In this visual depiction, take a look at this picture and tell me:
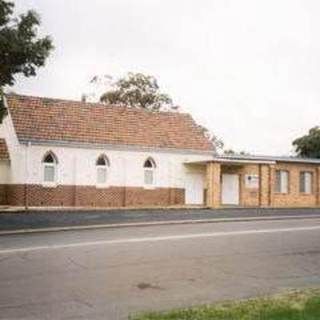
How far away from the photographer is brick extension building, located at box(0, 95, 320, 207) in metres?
43.0

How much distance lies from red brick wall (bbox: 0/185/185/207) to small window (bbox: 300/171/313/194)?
9432 mm

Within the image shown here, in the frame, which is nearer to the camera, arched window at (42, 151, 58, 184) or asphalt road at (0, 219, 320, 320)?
asphalt road at (0, 219, 320, 320)

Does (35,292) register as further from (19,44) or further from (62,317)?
(19,44)

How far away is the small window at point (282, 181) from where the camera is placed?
50.7 meters

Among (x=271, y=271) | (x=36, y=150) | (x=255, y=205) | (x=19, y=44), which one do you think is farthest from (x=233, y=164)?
(x=271, y=271)

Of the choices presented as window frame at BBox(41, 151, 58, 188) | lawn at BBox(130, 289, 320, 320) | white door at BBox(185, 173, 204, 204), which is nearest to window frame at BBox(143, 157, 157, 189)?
white door at BBox(185, 173, 204, 204)

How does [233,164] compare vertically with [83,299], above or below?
above

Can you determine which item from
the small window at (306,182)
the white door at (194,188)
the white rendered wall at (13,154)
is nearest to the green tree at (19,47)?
the white rendered wall at (13,154)

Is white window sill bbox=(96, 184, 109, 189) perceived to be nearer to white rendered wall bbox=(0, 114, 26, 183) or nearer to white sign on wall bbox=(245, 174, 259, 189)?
white rendered wall bbox=(0, 114, 26, 183)

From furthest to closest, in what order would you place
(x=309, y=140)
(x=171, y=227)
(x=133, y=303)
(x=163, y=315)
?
(x=309, y=140)
(x=171, y=227)
(x=133, y=303)
(x=163, y=315)

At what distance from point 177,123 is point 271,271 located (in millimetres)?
34284

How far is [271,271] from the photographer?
16.5 m

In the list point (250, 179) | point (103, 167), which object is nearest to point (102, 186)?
point (103, 167)

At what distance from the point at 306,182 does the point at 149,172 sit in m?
12.1
